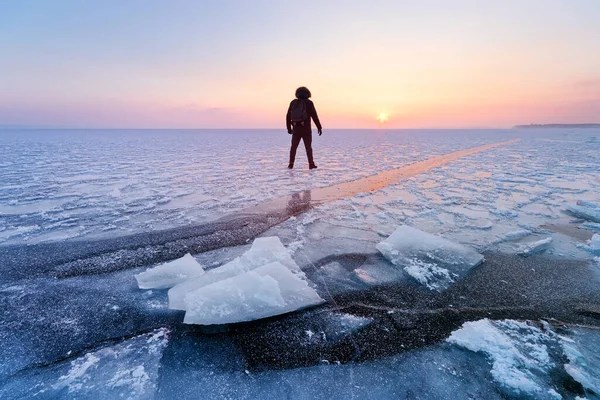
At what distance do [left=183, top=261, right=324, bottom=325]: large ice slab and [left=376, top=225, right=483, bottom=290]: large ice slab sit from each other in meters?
0.81

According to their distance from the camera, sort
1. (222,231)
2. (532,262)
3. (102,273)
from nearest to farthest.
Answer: (102,273) → (532,262) → (222,231)

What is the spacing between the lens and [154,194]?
4453 mm

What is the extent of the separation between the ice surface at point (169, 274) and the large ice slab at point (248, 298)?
342 millimetres

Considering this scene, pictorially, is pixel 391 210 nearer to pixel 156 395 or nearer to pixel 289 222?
pixel 289 222

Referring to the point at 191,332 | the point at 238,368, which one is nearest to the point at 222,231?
the point at 191,332

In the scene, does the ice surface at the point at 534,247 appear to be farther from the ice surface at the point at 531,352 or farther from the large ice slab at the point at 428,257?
the ice surface at the point at 531,352

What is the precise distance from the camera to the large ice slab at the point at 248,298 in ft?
4.99

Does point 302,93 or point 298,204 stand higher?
point 302,93

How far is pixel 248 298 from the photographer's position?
163cm

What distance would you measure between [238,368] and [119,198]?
3.84 m

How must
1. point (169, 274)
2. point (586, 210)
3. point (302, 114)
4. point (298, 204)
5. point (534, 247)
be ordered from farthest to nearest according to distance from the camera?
point (302, 114), point (298, 204), point (586, 210), point (534, 247), point (169, 274)

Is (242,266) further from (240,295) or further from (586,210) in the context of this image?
(586,210)

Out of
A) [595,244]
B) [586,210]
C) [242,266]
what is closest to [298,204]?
[242,266]

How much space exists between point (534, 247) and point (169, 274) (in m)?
2.96
